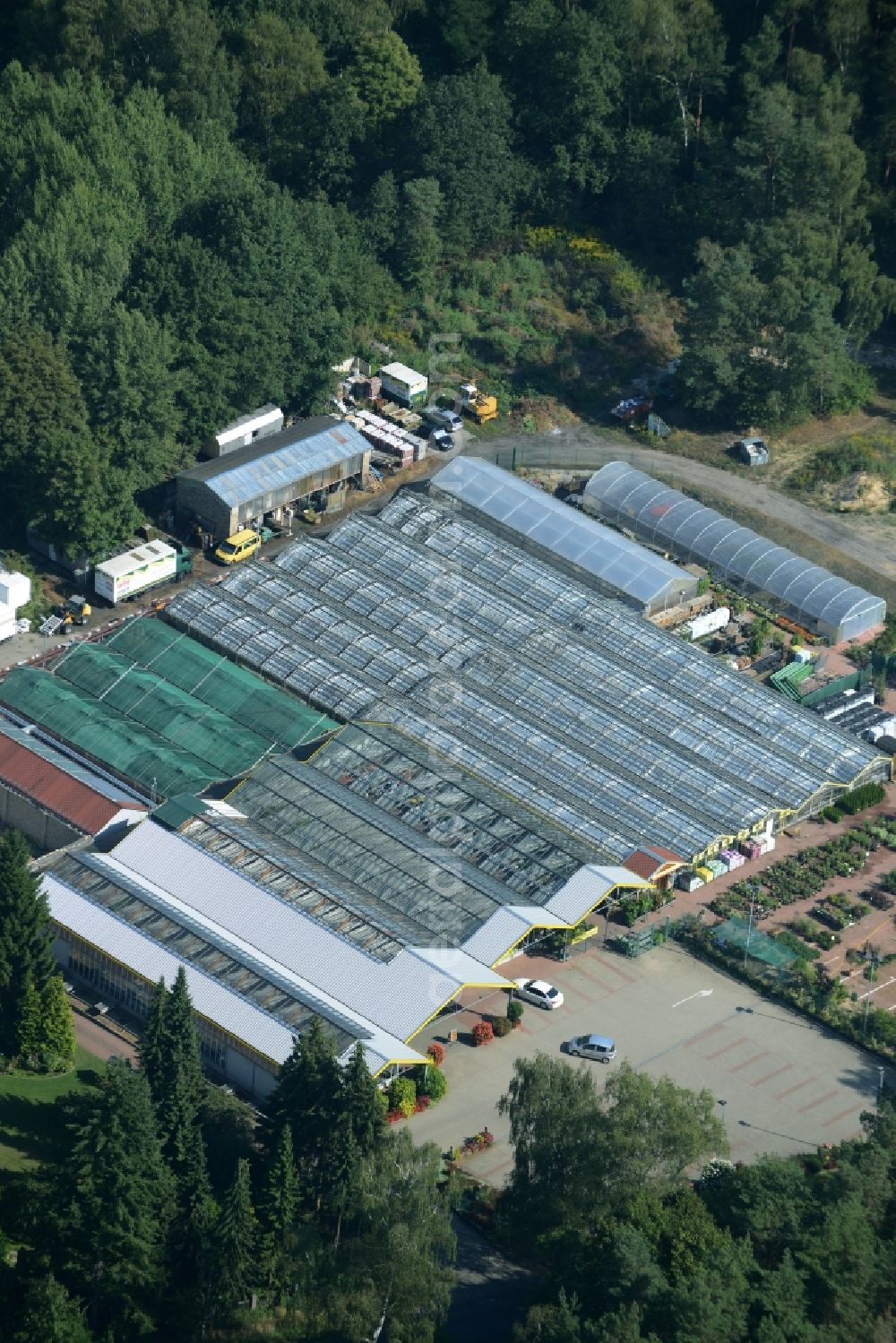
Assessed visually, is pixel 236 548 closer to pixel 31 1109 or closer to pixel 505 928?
pixel 505 928

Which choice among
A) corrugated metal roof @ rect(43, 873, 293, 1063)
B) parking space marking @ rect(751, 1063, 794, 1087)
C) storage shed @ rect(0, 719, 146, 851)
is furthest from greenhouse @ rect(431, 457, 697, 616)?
corrugated metal roof @ rect(43, 873, 293, 1063)

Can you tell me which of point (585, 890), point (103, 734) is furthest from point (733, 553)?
point (103, 734)

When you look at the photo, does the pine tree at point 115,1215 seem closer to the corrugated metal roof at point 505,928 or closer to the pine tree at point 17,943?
the pine tree at point 17,943

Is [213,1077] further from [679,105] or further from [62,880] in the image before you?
[679,105]

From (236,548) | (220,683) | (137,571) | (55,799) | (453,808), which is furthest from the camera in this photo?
(236,548)

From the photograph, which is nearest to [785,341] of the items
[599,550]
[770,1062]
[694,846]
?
[599,550]

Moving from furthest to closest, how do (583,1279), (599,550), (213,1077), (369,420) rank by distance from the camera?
(369,420) → (599,550) → (213,1077) → (583,1279)

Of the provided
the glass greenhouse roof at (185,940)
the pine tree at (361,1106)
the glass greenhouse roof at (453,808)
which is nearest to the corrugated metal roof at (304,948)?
the glass greenhouse roof at (185,940)
